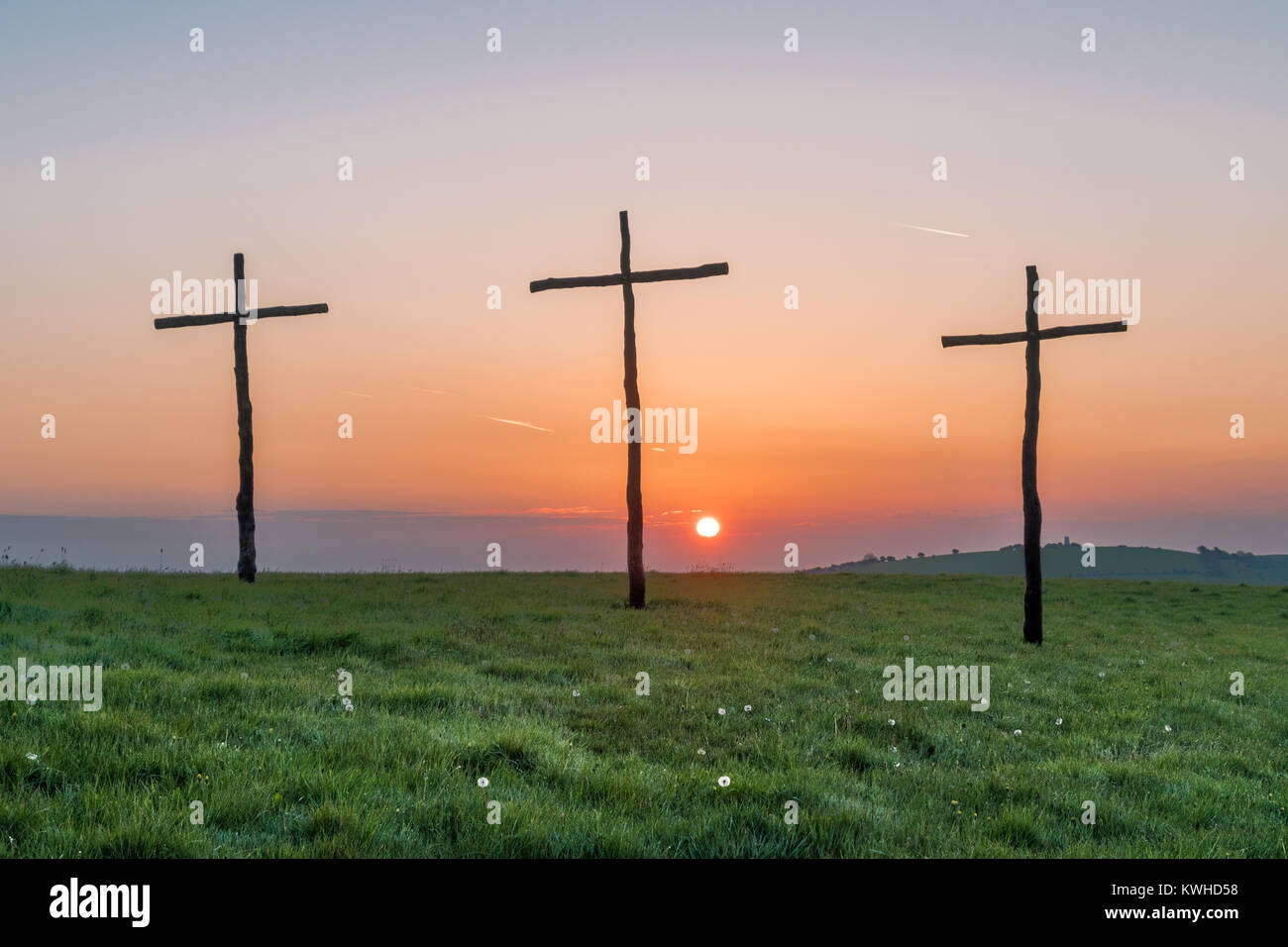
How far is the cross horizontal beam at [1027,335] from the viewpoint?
19.2 m

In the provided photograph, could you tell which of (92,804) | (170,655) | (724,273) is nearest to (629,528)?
(724,273)

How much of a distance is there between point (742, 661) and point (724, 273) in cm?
1232

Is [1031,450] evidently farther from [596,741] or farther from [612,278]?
[596,741]

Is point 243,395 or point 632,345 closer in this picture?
point 632,345

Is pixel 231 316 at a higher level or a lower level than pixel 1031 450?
higher

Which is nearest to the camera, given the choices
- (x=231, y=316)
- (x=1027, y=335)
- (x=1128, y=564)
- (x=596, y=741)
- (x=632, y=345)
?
(x=596, y=741)

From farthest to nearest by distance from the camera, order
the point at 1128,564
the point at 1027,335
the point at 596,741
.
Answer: the point at 1128,564
the point at 1027,335
the point at 596,741

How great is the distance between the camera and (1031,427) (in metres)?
20.1

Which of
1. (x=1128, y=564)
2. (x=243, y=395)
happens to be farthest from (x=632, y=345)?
(x=1128, y=564)

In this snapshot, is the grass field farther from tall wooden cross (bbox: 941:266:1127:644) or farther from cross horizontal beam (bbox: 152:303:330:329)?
cross horizontal beam (bbox: 152:303:330:329)

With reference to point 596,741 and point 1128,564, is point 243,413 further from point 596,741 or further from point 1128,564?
point 1128,564

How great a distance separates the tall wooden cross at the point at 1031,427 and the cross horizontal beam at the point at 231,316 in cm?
1937

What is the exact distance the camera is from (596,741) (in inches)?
345

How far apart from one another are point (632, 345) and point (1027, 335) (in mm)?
10252
